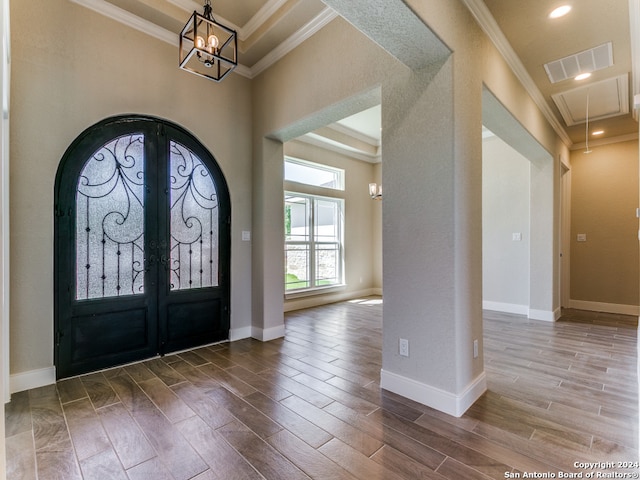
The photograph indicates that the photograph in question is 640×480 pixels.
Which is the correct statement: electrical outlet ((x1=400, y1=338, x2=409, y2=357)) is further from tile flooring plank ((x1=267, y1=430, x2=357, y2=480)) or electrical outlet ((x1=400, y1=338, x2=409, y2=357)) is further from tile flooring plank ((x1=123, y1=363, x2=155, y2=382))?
tile flooring plank ((x1=123, y1=363, x2=155, y2=382))

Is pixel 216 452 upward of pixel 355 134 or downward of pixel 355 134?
downward

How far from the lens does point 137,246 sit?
129 inches

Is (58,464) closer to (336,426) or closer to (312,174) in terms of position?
(336,426)

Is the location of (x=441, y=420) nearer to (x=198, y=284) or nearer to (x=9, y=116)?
(x=198, y=284)

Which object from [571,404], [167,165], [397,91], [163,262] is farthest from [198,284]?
[571,404]

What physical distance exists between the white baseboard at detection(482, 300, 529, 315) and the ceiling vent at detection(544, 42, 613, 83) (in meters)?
3.27

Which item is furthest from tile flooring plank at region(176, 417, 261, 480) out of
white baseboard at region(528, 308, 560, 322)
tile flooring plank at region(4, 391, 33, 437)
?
white baseboard at region(528, 308, 560, 322)

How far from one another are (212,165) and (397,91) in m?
2.18

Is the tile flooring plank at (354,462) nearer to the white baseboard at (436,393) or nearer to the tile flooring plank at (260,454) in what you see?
the tile flooring plank at (260,454)

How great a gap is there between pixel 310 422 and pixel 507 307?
4426 millimetres

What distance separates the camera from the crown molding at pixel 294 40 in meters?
3.17

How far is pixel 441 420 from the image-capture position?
7.47 ft

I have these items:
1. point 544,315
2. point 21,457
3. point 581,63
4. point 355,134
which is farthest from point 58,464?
point 355,134

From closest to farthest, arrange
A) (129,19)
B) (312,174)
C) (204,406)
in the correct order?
(204,406)
(129,19)
(312,174)
